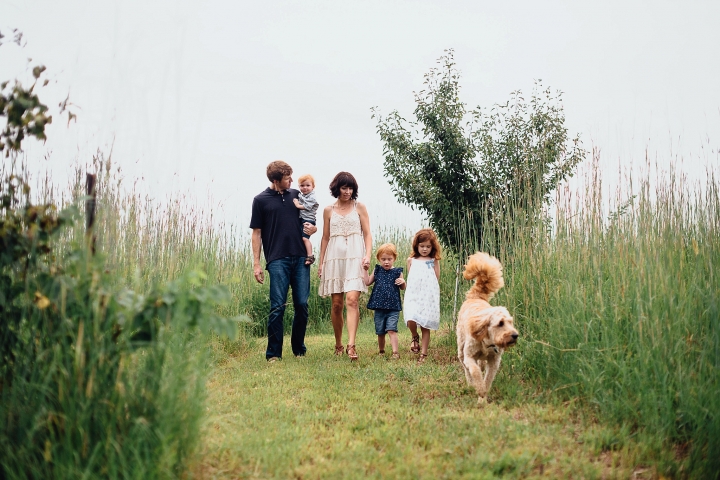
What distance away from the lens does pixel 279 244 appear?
7410mm

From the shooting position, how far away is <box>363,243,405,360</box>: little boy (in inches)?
301

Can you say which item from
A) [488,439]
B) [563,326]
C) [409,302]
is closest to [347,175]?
[409,302]

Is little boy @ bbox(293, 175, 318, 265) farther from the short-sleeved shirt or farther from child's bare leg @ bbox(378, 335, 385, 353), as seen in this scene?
child's bare leg @ bbox(378, 335, 385, 353)

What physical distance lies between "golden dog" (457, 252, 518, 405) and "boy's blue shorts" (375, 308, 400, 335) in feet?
5.78

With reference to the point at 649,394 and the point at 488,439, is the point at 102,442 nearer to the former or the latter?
the point at 488,439

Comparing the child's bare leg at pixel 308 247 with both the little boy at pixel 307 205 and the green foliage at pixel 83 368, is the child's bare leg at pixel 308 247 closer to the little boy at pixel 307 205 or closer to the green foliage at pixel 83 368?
the little boy at pixel 307 205

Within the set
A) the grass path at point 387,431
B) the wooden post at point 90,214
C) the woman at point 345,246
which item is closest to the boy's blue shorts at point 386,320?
the woman at point 345,246

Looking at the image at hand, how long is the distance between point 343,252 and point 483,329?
109 inches

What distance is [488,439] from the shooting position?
4.13 metres

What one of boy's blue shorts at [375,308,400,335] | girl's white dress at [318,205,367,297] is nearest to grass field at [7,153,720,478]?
boy's blue shorts at [375,308,400,335]

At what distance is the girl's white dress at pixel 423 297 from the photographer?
7512 mm

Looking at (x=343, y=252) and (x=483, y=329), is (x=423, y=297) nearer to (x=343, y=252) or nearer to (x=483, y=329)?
(x=343, y=252)

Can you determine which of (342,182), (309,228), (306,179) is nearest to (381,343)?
(309,228)

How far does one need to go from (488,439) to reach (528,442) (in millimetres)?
271
